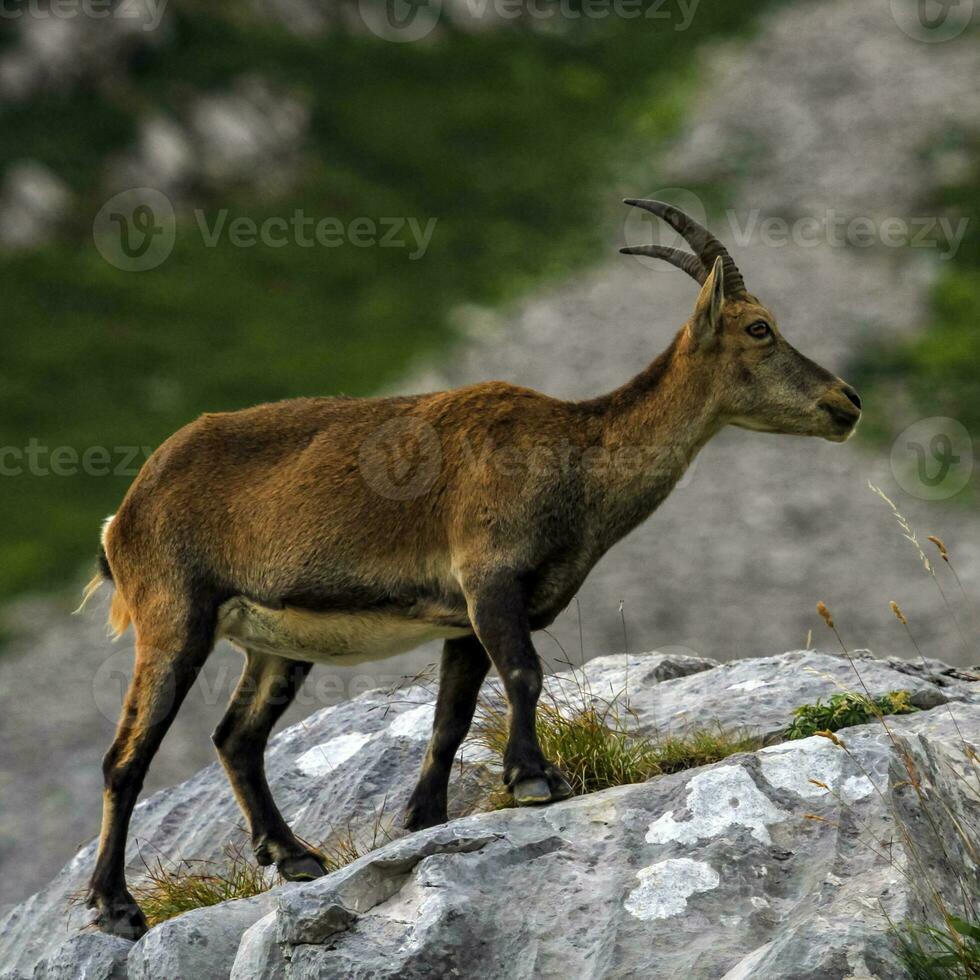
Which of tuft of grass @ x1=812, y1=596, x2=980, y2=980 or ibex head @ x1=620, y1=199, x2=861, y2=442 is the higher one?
ibex head @ x1=620, y1=199, x2=861, y2=442

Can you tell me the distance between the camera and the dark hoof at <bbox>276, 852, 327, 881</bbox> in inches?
435

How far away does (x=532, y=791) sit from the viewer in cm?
1002

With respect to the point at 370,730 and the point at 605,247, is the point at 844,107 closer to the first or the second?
the point at 605,247

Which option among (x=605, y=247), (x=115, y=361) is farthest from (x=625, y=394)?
(x=605, y=247)

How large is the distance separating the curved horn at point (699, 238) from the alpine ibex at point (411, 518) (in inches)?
0.6

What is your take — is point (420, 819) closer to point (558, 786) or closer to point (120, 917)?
point (558, 786)

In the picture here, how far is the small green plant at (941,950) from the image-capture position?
8.04 metres

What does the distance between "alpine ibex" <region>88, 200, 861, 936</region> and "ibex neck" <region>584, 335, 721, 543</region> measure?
12mm

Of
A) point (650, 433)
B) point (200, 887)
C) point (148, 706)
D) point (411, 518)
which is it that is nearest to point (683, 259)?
point (650, 433)

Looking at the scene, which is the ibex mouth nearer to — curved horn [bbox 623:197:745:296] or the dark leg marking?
curved horn [bbox 623:197:745:296]

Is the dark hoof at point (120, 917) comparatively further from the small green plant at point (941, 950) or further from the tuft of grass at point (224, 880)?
the small green plant at point (941, 950)

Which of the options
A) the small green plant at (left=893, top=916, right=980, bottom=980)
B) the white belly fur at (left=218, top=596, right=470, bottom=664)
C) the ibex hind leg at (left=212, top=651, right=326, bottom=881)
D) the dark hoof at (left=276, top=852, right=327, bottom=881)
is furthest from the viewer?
the ibex hind leg at (left=212, top=651, right=326, bottom=881)

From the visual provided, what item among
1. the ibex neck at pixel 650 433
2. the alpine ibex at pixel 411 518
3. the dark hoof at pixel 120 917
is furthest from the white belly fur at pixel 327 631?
the dark hoof at pixel 120 917

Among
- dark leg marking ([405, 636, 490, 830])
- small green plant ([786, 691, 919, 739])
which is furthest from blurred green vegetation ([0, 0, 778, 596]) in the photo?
small green plant ([786, 691, 919, 739])
